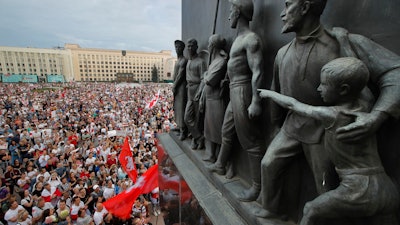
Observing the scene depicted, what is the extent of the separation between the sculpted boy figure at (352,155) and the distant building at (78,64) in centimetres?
9096

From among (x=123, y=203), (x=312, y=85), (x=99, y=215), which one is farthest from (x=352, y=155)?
(x=99, y=215)

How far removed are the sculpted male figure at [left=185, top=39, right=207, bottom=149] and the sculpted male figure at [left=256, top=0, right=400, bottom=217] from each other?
2570 mm

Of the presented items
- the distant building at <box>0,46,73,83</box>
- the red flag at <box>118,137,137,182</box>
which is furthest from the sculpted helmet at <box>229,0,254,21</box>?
the distant building at <box>0,46,73,83</box>

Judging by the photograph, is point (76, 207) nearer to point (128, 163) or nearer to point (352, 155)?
point (128, 163)

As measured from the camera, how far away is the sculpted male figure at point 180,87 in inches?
235

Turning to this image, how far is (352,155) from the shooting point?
1.80 metres

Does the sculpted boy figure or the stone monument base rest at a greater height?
the sculpted boy figure

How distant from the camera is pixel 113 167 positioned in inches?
389

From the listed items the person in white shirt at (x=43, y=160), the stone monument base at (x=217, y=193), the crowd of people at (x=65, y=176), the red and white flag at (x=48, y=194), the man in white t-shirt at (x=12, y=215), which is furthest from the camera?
the person in white shirt at (x=43, y=160)

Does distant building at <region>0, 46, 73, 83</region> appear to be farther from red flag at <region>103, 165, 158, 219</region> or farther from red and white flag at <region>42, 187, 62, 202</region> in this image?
red flag at <region>103, 165, 158, 219</region>

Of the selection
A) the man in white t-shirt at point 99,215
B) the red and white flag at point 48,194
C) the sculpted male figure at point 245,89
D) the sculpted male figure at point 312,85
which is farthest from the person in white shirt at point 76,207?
the sculpted male figure at point 312,85

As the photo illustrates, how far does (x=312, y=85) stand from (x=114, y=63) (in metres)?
136

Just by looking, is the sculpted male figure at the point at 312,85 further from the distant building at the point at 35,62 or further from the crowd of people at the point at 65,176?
the distant building at the point at 35,62

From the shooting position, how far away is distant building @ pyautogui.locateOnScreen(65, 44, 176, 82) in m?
116
